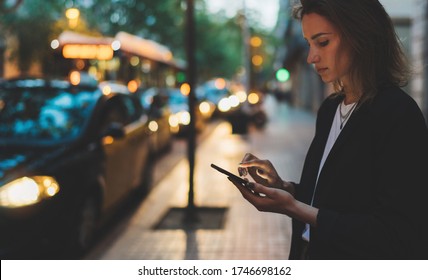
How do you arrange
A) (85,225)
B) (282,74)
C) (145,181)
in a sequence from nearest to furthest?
(85,225) → (145,181) → (282,74)

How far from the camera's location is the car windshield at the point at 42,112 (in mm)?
5879

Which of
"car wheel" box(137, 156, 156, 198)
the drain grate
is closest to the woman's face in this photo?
the drain grate

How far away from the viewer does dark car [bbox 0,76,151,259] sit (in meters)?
4.87

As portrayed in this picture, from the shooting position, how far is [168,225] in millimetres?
7012

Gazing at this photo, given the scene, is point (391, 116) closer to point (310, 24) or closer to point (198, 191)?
point (310, 24)

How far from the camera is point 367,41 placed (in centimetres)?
173

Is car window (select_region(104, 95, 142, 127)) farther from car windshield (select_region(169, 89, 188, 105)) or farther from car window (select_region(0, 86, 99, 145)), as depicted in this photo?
car windshield (select_region(169, 89, 188, 105))

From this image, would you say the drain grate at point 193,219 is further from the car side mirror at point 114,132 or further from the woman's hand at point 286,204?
the woman's hand at point 286,204

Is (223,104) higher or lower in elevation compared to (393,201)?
lower

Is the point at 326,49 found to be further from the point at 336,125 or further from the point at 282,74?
the point at 282,74

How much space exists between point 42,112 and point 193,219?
86.7 inches

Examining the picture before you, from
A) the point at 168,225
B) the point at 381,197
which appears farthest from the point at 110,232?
the point at 381,197

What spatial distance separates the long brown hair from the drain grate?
5.20 m

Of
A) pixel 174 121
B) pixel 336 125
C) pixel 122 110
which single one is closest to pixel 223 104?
pixel 174 121
